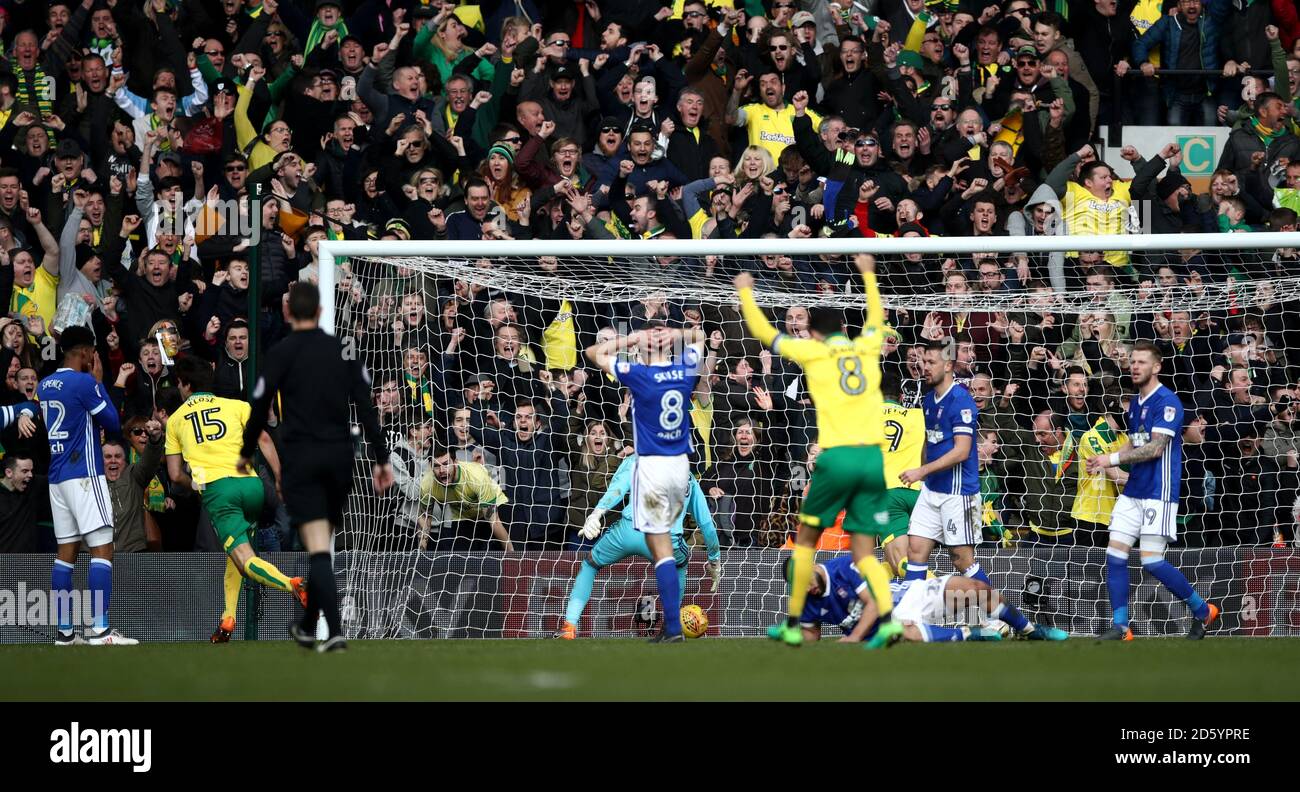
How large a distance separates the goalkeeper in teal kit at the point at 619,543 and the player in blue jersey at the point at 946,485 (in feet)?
5.03

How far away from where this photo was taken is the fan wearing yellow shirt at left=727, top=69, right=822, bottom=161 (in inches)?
643

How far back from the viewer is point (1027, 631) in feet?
38.8

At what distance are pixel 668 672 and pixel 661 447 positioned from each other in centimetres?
337

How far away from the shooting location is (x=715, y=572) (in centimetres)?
1307

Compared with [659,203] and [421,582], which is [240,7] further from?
[421,582]

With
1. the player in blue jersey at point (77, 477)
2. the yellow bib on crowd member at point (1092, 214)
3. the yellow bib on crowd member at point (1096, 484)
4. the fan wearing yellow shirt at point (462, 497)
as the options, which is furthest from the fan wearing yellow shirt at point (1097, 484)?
the player in blue jersey at point (77, 477)

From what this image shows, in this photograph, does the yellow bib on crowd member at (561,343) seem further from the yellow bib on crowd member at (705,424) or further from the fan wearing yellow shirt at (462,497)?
the fan wearing yellow shirt at (462,497)

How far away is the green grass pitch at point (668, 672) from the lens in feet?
23.6

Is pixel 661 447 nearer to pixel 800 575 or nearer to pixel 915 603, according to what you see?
pixel 800 575

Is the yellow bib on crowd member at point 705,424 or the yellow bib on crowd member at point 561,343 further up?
the yellow bib on crowd member at point 561,343

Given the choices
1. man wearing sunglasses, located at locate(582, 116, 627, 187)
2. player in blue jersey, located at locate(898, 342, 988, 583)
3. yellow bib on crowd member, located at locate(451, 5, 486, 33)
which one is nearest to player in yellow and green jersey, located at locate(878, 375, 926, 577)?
player in blue jersey, located at locate(898, 342, 988, 583)

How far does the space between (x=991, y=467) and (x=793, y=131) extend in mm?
4289

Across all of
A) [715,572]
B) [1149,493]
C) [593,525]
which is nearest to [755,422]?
[715,572]

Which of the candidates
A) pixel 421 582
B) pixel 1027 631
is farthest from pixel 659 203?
pixel 1027 631
